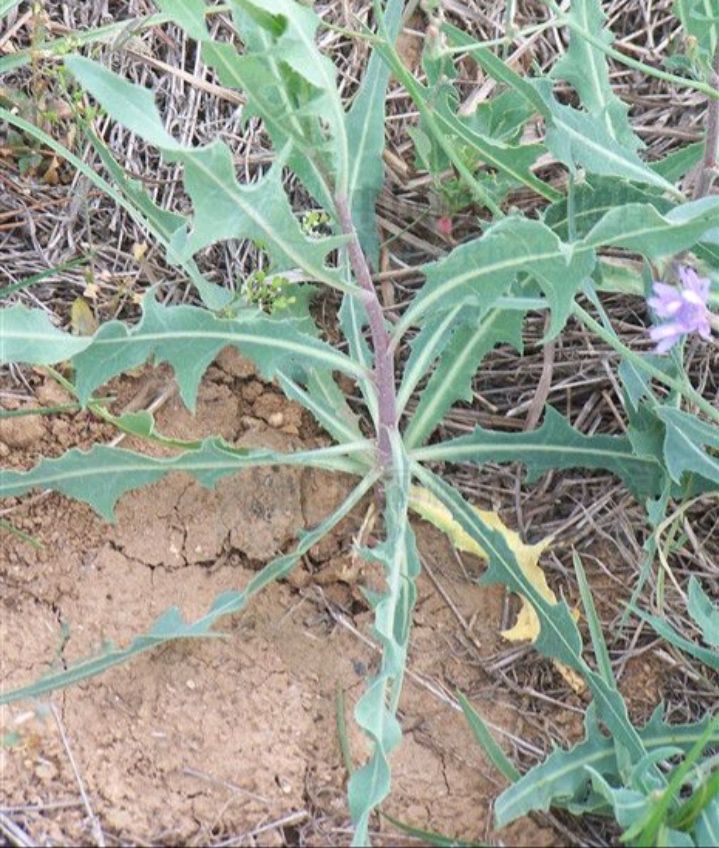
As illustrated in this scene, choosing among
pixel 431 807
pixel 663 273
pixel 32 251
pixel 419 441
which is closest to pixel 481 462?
pixel 419 441

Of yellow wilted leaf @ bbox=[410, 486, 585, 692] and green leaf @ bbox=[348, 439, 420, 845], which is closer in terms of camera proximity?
green leaf @ bbox=[348, 439, 420, 845]

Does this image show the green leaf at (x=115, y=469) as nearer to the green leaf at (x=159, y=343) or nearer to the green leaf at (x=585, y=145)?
the green leaf at (x=159, y=343)

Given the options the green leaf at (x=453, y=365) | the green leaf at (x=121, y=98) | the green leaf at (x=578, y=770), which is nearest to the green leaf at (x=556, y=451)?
the green leaf at (x=453, y=365)

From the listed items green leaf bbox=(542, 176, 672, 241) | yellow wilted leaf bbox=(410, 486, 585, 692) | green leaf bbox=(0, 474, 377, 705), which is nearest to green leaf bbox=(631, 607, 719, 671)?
yellow wilted leaf bbox=(410, 486, 585, 692)

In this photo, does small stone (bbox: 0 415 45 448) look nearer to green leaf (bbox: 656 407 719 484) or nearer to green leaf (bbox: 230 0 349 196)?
green leaf (bbox: 230 0 349 196)

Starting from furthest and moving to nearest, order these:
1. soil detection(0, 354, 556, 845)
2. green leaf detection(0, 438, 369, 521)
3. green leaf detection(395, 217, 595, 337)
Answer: green leaf detection(0, 438, 369, 521) < soil detection(0, 354, 556, 845) < green leaf detection(395, 217, 595, 337)

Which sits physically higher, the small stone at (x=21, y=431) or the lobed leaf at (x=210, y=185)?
the lobed leaf at (x=210, y=185)

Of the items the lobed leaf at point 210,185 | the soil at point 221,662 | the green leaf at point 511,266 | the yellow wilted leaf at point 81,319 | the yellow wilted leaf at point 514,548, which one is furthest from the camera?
the yellow wilted leaf at point 81,319
